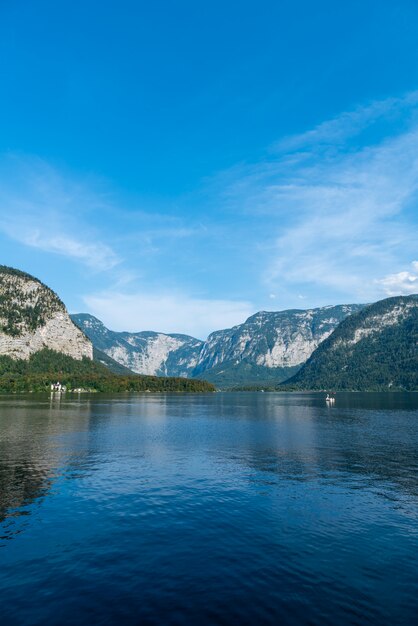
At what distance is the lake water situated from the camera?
24.6 metres

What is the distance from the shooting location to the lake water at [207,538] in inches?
969

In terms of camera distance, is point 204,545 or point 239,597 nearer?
point 239,597

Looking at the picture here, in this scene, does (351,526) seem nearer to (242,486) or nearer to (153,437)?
(242,486)

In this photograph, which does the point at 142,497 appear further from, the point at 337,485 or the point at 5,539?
the point at 337,485

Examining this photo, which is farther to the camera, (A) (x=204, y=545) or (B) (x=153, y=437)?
(B) (x=153, y=437)

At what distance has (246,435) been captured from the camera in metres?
103

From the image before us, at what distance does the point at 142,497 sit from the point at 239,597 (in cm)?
2410

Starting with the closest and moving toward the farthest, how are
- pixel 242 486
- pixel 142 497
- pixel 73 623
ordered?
1. pixel 73 623
2. pixel 142 497
3. pixel 242 486

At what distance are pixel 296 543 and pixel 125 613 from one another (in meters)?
16.3

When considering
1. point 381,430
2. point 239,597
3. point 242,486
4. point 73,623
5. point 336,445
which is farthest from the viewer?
point 381,430

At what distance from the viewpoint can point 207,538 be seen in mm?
35438

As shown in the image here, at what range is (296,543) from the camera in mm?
34188

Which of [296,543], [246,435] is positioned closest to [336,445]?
[246,435]

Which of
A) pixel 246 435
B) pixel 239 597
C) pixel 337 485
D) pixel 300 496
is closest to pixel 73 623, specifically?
pixel 239 597
